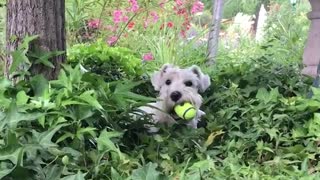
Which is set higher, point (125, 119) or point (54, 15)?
point (54, 15)

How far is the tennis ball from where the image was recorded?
2486mm

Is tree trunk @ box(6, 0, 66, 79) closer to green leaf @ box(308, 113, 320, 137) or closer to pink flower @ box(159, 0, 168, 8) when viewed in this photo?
green leaf @ box(308, 113, 320, 137)

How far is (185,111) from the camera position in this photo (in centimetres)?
251

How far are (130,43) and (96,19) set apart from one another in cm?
51

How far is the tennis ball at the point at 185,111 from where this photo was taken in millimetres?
2486

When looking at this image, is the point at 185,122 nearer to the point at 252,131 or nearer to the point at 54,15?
the point at 252,131

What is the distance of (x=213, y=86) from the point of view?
3223mm

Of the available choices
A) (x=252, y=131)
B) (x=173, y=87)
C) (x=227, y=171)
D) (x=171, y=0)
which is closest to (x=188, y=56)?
(x=171, y=0)

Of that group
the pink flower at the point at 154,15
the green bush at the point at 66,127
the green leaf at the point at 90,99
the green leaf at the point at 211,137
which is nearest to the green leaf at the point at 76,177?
the green bush at the point at 66,127

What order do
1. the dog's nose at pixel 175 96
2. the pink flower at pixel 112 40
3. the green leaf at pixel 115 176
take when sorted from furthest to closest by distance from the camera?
the pink flower at pixel 112 40, the dog's nose at pixel 175 96, the green leaf at pixel 115 176

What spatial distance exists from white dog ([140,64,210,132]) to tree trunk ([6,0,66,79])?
1.81 ft

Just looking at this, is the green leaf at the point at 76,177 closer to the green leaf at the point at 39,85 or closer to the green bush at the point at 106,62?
the green leaf at the point at 39,85

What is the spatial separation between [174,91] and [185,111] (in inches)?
6.4

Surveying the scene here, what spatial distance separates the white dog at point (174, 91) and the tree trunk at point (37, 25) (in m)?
0.55
